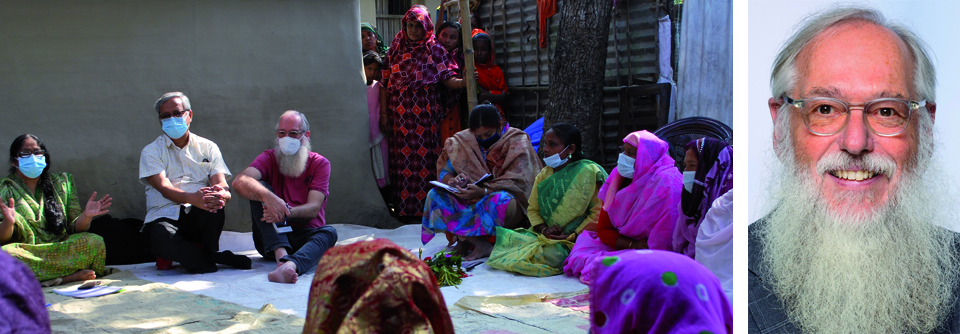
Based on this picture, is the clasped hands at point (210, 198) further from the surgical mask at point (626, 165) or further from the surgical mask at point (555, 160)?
the surgical mask at point (626, 165)

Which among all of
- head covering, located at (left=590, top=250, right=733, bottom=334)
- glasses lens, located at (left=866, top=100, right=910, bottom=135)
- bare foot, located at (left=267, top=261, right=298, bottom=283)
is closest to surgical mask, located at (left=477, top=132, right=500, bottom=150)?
bare foot, located at (left=267, top=261, right=298, bottom=283)

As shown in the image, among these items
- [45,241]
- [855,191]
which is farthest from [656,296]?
[45,241]

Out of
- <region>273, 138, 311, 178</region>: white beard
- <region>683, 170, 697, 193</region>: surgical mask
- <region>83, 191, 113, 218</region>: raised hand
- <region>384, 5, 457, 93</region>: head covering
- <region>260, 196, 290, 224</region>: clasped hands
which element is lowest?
<region>260, 196, 290, 224</region>: clasped hands

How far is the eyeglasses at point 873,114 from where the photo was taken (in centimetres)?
212

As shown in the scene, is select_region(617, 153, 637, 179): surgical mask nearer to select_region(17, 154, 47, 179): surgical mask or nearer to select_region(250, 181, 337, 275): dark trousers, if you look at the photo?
select_region(250, 181, 337, 275): dark trousers

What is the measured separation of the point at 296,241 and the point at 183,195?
868 mm

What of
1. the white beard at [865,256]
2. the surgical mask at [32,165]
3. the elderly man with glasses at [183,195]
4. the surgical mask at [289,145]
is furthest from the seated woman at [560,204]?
the surgical mask at [32,165]

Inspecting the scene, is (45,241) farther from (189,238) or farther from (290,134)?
(290,134)

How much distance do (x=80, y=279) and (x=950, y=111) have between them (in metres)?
4.92

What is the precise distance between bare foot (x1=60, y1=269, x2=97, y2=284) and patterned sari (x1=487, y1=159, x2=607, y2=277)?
2.72 m

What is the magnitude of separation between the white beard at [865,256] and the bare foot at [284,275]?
10.4ft

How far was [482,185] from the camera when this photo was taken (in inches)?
217

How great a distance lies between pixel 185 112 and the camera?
5.10m

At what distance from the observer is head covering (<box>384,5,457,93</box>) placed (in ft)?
22.8
